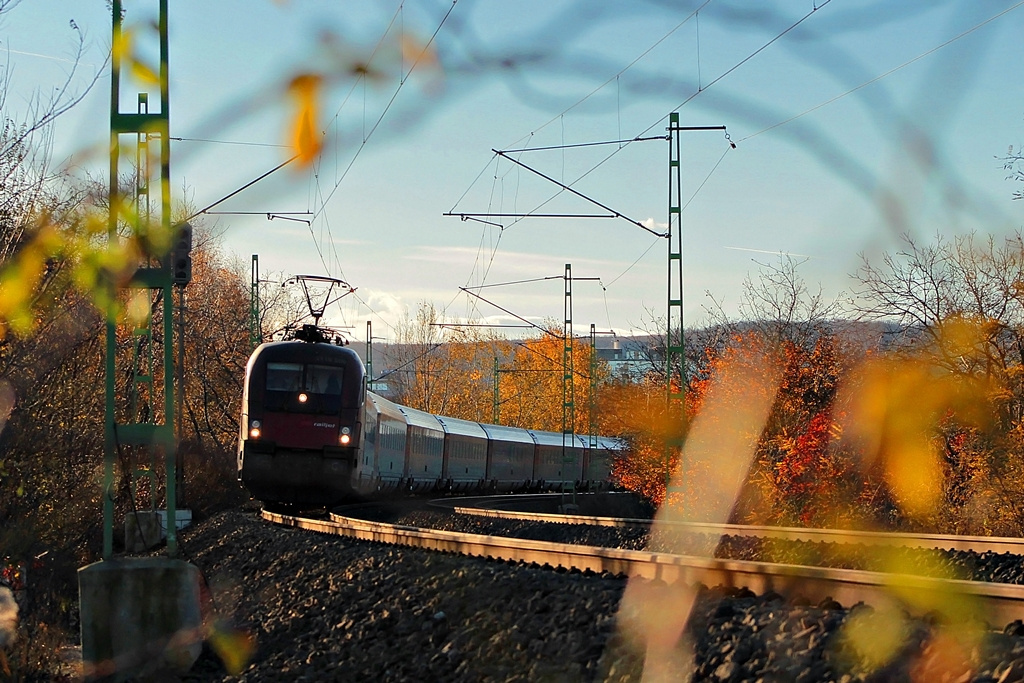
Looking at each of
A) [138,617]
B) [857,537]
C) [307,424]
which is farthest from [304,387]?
[857,537]

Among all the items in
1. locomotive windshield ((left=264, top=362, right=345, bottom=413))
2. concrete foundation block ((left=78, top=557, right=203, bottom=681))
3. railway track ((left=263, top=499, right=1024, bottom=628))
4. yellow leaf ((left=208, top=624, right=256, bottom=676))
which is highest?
locomotive windshield ((left=264, top=362, right=345, bottom=413))

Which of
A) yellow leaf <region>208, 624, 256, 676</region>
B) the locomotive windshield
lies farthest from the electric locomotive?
yellow leaf <region>208, 624, 256, 676</region>

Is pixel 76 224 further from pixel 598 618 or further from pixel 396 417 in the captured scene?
pixel 396 417

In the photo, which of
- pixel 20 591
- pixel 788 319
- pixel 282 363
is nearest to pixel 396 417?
pixel 282 363

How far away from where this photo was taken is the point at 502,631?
29.9 feet

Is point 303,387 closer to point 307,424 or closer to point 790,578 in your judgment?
point 307,424

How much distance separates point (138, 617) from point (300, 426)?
9095 mm

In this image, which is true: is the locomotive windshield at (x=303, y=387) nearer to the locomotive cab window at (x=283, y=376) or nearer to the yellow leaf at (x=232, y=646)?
the locomotive cab window at (x=283, y=376)

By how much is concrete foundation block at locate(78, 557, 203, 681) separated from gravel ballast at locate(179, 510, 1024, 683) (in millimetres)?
353

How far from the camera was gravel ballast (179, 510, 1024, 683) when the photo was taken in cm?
634

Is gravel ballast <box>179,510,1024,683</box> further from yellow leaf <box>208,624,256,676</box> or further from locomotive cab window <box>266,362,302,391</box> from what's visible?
locomotive cab window <box>266,362,302,391</box>

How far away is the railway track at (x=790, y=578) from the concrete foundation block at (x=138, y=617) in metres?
3.26

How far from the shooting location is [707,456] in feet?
102

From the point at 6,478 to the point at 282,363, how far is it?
522 cm
